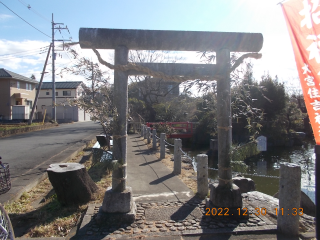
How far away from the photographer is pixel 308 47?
308 centimetres

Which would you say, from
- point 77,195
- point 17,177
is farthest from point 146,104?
point 77,195

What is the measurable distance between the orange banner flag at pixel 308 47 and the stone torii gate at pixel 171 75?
1.13 m

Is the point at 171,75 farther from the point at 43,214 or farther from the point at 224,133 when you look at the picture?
the point at 43,214

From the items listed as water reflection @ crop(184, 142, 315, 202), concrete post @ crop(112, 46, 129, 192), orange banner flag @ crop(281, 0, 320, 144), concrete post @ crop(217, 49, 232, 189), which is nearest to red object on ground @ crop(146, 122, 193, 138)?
water reflection @ crop(184, 142, 315, 202)

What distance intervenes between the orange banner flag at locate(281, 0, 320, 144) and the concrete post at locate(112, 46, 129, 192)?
8.12 ft

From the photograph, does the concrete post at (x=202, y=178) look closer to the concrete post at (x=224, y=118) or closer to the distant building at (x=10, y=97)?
the concrete post at (x=224, y=118)

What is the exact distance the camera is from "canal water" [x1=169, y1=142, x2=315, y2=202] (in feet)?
32.2

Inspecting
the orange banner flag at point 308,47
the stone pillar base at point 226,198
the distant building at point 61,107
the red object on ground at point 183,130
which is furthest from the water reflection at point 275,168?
the distant building at point 61,107

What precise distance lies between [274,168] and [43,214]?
1254 cm

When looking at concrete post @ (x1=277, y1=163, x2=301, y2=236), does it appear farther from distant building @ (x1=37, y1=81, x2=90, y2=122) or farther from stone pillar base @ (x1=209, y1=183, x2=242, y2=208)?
distant building @ (x1=37, y1=81, x2=90, y2=122)

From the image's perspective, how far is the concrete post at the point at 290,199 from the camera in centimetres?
363

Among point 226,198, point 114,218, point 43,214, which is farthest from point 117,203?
point 226,198

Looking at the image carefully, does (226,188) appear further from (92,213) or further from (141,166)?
(141,166)

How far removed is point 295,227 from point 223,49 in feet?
9.52
